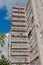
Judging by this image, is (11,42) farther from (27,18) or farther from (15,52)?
(27,18)

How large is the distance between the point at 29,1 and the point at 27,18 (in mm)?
4886

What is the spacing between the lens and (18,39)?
48188 mm

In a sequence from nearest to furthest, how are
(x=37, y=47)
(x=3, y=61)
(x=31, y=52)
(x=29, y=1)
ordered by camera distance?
(x=3, y=61) → (x=37, y=47) → (x=31, y=52) → (x=29, y=1)

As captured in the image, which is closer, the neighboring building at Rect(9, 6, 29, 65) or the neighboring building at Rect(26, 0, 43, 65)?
the neighboring building at Rect(26, 0, 43, 65)

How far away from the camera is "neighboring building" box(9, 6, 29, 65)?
4506cm

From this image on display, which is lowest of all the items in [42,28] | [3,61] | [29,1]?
[3,61]

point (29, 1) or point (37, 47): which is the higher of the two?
point (29, 1)

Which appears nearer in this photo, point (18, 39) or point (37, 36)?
point (37, 36)

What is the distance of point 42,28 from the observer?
1470 inches

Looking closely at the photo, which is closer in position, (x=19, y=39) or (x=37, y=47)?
(x=37, y=47)

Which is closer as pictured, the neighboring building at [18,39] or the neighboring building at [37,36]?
the neighboring building at [37,36]

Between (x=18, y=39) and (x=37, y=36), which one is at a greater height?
(x=37, y=36)

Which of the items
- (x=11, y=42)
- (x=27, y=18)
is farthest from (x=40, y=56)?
(x=27, y=18)

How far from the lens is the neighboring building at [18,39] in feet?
148
